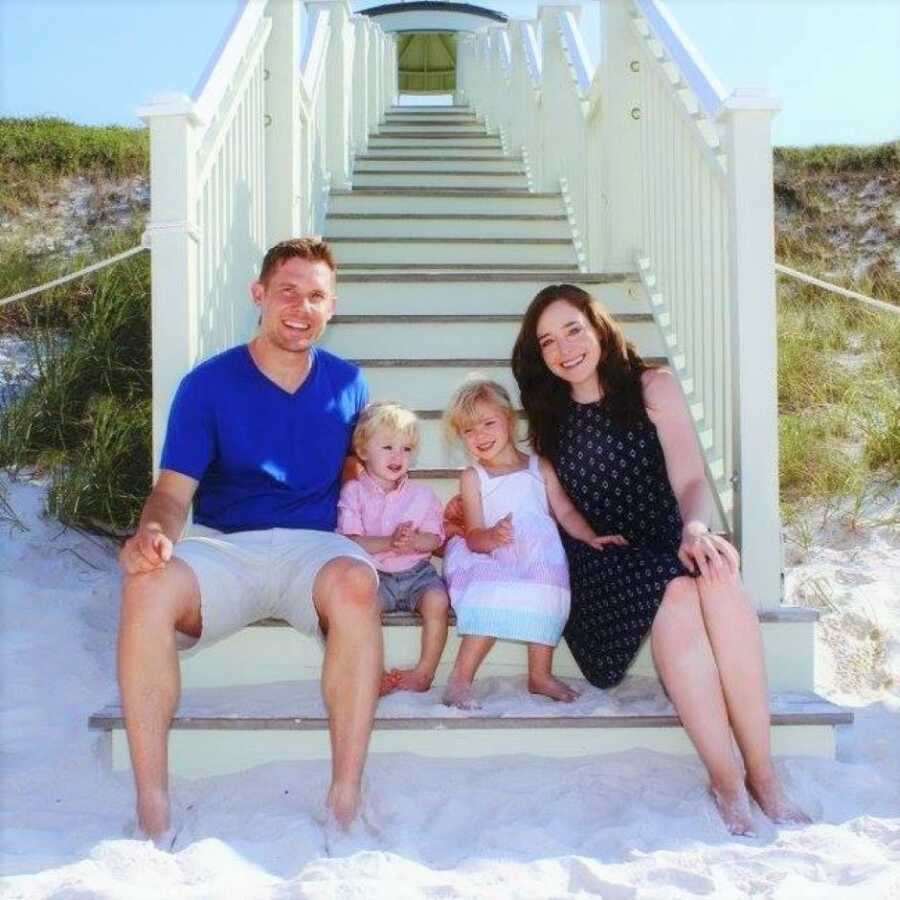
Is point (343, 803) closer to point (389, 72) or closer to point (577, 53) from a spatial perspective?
point (577, 53)

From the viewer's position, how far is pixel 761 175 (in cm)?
255

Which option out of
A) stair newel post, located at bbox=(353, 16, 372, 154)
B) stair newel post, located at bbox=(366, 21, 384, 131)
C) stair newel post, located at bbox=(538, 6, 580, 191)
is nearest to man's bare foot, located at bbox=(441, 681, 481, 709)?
stair newel post, located at bbox=(538, 6, 580, 191)

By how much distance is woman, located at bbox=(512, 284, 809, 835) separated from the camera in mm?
2053

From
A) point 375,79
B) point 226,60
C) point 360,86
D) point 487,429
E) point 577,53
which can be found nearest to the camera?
point 487,429

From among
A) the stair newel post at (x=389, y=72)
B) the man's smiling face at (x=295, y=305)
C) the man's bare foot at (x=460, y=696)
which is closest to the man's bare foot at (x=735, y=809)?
the man's bare foot at (x=460, y=696)

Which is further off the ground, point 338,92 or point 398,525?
point 338,92

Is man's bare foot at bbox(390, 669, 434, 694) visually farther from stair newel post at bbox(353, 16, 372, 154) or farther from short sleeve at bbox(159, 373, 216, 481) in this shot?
stair newel post at bbox(353, 16, 372, 154)

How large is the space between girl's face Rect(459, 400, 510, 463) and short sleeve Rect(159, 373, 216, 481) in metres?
0.58

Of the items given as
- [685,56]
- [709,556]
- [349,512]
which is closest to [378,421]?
[349,512]

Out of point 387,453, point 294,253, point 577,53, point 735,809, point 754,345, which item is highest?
point 577,53

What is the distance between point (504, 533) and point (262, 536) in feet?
1.67

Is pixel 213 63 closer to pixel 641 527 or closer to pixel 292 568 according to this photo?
pixel 292 568

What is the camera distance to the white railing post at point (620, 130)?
382 cm

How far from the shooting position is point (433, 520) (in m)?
2.60
